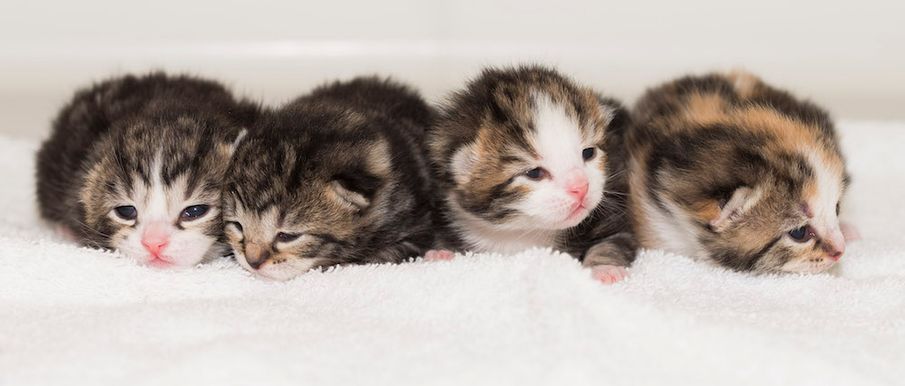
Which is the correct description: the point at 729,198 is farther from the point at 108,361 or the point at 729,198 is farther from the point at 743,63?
the point at 743,63

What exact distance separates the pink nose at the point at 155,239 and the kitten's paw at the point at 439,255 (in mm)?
639

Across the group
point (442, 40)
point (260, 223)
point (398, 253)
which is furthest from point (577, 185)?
point (442, 40)

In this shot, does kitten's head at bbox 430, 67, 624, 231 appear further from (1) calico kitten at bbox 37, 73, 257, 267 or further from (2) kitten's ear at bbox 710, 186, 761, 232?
(1) calico kitten at bbox 37, 73, 257, 267

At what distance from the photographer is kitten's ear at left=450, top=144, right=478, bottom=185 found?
256 centimetres

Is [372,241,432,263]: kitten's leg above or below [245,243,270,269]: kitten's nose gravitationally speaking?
below

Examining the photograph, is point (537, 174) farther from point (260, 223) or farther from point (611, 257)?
point (260, 223)

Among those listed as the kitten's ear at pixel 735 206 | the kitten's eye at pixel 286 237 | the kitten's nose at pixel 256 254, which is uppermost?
the kitten's ear at pixel 735 206

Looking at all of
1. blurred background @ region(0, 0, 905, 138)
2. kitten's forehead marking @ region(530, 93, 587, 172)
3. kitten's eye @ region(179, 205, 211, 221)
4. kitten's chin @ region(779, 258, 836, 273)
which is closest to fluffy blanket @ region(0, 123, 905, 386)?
kitten's chin @ region(779, 258, 836, 273)

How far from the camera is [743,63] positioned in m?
4.16

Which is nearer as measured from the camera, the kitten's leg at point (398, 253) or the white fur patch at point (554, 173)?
the white fur patch at point (554, 173)

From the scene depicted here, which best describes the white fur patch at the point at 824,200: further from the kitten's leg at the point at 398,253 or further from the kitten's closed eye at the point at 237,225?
the kitten's closed eye at the point at 237,225

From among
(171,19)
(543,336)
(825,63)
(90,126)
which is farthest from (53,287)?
(825,63)

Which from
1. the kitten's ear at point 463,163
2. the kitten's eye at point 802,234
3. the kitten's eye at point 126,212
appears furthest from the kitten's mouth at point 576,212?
the kitten's eye at point 126,212

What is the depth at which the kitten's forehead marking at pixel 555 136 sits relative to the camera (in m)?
2.49
